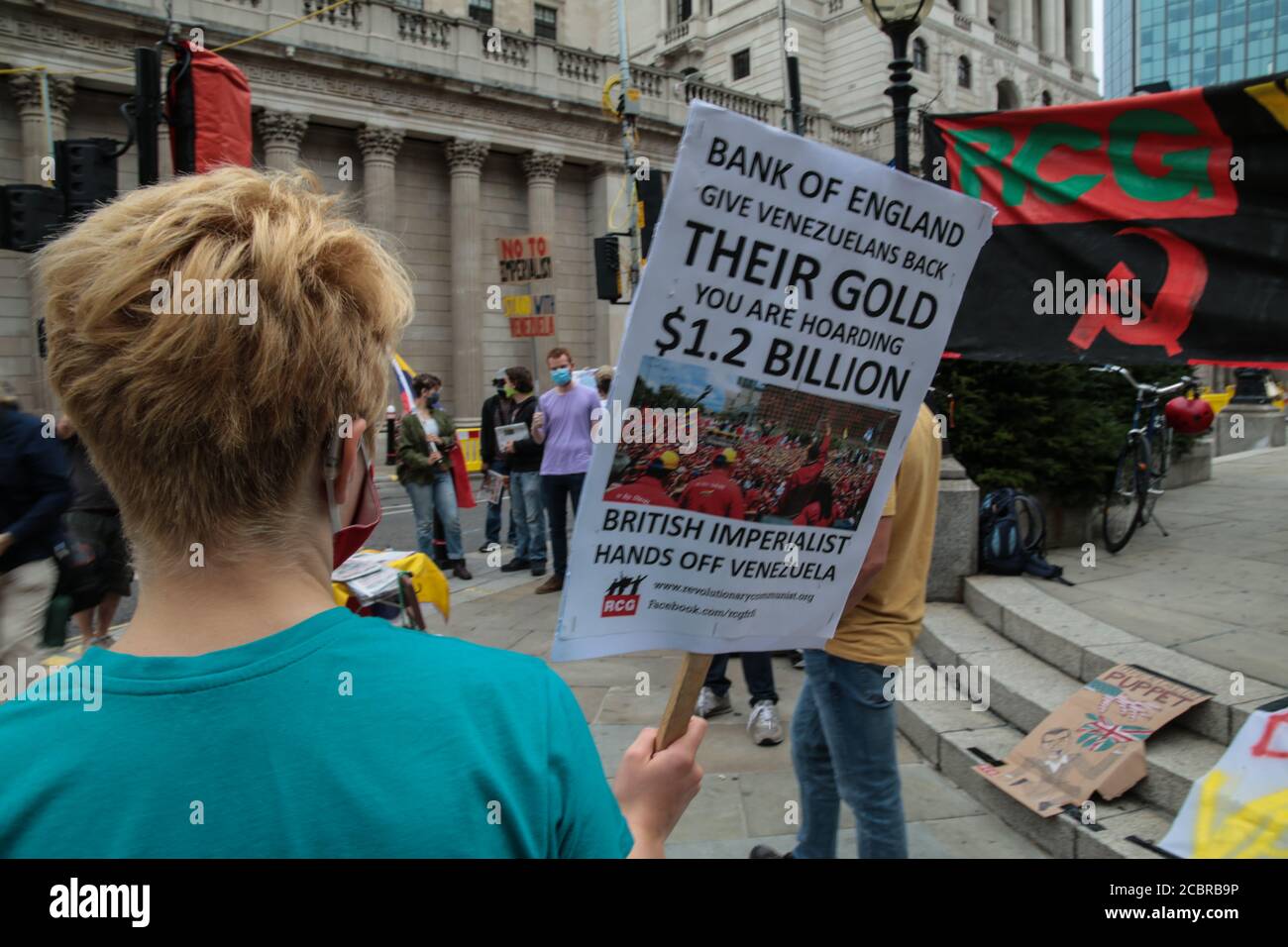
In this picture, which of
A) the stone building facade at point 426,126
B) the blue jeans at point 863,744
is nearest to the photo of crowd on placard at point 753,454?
the blue jeans at point 863,744

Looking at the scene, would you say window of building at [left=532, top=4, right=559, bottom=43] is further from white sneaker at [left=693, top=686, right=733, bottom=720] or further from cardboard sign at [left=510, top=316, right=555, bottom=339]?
white sneaker at [left=693, top=686, right=733, bottom=720]

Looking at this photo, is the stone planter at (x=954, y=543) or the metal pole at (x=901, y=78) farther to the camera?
the stone planter at (x=954, y=543)

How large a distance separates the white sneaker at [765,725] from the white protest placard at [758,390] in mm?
3123

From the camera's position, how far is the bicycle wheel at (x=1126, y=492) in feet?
23.6

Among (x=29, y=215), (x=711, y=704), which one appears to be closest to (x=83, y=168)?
(x=29, y=215)

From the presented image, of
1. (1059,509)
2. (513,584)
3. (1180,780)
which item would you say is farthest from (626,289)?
(1180,780)

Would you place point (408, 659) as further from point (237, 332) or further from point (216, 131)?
point (216, 131)

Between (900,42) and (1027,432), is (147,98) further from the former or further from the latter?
(1027,432)

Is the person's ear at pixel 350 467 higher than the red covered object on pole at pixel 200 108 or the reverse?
the reverse

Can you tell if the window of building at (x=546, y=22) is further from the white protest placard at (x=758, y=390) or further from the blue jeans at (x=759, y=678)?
the white protest placard at (x=758, y=390)

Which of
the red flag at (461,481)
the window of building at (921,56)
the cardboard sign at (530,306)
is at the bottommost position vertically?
the red flag at (461,481)

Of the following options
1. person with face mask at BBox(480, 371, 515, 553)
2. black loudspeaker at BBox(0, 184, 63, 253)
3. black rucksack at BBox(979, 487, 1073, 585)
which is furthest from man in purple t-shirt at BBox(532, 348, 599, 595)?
black loudspeaker at BBox(0, 184, 63, 253)

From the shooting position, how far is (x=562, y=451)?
830 centimetres

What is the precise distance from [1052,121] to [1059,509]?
3.51 m
